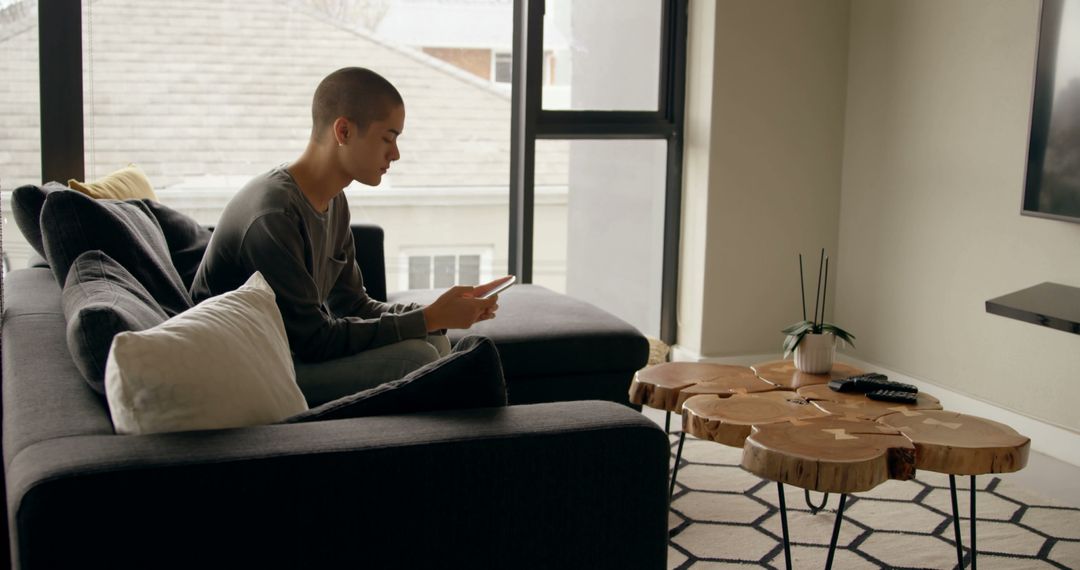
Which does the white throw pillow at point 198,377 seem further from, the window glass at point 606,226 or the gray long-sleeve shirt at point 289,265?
the window glass at point 606,226

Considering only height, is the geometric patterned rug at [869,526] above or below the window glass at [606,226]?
below

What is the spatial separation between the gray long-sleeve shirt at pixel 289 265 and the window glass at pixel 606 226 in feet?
6.42

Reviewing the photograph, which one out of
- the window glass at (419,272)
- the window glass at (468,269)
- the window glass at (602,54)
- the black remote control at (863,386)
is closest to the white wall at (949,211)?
the window glass at (602,54)

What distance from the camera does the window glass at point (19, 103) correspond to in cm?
342

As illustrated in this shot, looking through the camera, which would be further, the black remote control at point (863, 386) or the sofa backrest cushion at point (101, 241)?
the black remote control at point (863, 386)

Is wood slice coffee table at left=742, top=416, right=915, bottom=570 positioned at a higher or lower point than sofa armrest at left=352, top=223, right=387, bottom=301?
lower

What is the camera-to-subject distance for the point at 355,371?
85.0 inches

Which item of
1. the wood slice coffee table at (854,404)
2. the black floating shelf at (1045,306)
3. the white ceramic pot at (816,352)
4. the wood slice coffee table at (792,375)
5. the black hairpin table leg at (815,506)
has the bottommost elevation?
the black hairpin table leg at (815,506)

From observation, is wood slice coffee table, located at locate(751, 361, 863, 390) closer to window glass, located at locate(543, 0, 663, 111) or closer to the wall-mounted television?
the wall-mounted television

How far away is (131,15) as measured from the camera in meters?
3.59

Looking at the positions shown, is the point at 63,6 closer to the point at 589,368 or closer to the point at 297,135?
the point at 297,135

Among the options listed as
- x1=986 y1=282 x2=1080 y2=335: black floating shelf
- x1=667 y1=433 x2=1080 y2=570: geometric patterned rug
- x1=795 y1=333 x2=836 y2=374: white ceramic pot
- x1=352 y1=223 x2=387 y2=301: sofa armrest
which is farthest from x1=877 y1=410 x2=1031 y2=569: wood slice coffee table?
x1=352 y1=223 x2=387 y2=301: sofa armrest

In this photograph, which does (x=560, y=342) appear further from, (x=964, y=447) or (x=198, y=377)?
(x=198, y=377)

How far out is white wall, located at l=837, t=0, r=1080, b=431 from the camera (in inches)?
131
